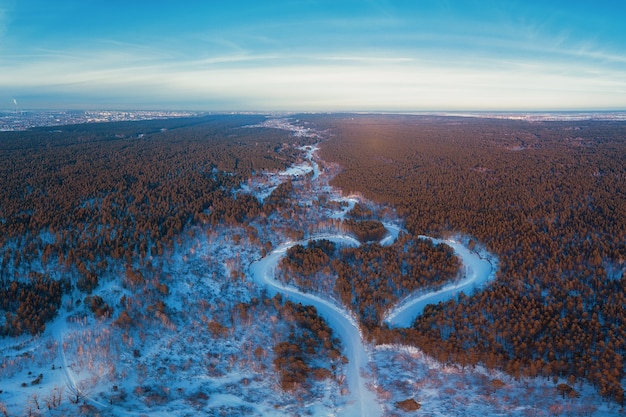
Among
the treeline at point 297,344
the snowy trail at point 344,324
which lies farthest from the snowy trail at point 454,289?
the treeline at point 297,344

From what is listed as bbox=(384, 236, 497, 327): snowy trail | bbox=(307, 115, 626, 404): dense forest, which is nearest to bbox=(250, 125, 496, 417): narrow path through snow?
bbox=(384, 236, 497, 327): snowy trail

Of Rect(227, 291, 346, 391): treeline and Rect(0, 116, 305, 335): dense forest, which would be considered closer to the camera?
Rect(227, 291, 346, 391): treeline

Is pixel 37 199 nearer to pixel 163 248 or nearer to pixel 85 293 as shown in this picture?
pixel 163 248

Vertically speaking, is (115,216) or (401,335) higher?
(115,216)

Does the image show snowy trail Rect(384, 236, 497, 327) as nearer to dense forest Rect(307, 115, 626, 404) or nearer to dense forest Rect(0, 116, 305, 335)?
dense forest Rect(307, 115, 626, 404)

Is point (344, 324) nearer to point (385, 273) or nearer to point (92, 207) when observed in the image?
point (385, 273)

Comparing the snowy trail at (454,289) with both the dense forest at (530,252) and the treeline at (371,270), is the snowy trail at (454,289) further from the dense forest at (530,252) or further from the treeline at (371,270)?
the dense forest at (530,252)

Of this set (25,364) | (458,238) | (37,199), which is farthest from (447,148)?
(25,364)
